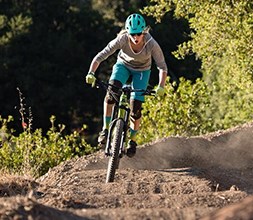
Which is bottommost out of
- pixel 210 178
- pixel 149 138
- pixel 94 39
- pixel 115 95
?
pixel 210 178

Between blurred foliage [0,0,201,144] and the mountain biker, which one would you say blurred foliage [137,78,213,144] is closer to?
the mountain biker

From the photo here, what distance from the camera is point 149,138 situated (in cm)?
2127

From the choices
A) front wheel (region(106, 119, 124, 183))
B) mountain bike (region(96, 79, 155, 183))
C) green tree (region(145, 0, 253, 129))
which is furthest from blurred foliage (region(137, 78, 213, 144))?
front wheel (region(106, 119, 124, 183))

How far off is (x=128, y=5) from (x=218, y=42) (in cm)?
2656

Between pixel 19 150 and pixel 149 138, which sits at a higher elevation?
pixel 149 138

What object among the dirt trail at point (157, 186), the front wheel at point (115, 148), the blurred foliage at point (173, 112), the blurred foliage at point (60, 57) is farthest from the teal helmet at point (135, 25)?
the blurred foliage at point (60, 57)

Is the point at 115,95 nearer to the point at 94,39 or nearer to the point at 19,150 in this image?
the point at 19,150

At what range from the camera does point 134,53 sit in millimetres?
10172

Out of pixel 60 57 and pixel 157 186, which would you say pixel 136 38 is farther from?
pixel 60 57

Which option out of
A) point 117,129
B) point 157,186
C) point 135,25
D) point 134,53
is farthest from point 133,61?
point 157,186

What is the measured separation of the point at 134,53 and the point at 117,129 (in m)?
0.91

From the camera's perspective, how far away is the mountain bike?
1004 centimetres

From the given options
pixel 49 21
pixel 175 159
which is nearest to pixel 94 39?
pixel 49 21

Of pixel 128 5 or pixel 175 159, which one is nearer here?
pixel 175 159
